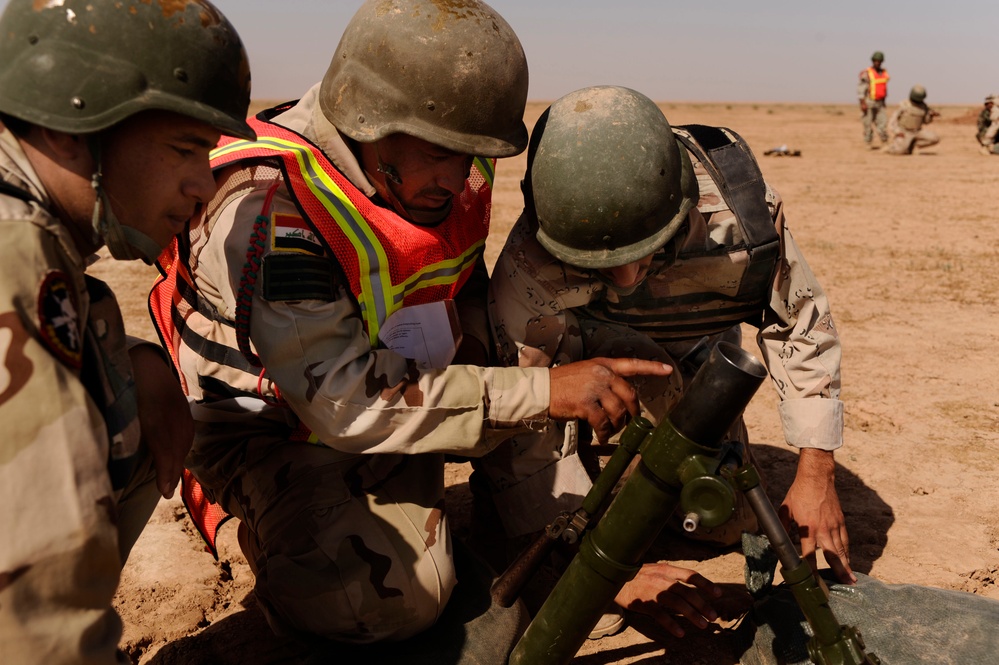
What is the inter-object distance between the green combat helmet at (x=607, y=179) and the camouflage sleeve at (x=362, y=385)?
1.63 ft

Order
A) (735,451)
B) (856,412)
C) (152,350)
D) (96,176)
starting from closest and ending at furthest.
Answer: (96,176) < (735,451) < (152,350) < (856,412)

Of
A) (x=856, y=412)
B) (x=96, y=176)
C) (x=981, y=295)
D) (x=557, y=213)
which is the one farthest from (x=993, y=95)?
(x=96, y=176)

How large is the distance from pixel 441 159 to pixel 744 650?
179cm

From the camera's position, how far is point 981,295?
22.5ft

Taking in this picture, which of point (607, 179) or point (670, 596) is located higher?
point (607, 179)

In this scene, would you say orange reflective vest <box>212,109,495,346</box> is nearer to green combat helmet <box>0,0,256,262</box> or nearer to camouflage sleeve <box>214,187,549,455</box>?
camouflage sleeve <box>214,187,549,455</box>

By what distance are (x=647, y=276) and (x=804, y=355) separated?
23.4 inches

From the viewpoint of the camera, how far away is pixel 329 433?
2.64 meters

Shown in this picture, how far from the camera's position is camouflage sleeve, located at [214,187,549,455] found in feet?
8.45

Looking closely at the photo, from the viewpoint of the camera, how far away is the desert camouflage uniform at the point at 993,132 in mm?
15898

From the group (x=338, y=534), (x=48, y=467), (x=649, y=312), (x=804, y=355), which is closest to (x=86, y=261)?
(x=48, y=467)

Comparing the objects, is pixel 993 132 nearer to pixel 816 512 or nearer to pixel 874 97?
pixel 874 97

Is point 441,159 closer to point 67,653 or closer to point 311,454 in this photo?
point 311,454

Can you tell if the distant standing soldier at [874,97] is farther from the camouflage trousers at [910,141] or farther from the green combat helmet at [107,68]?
the green combat helmet at [107,68]
